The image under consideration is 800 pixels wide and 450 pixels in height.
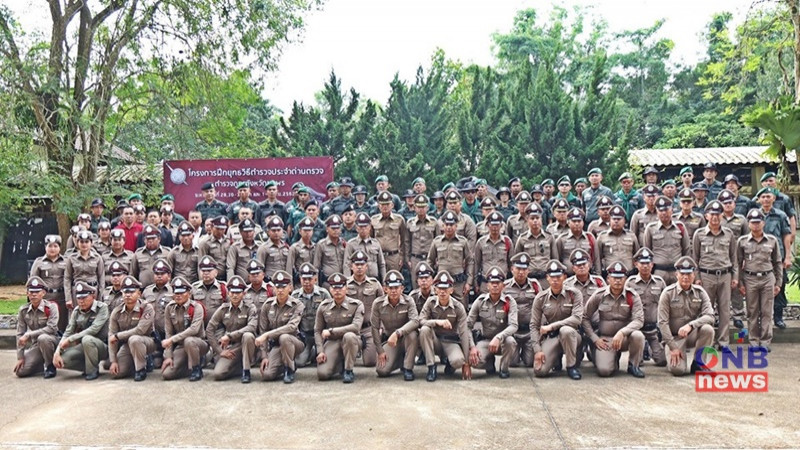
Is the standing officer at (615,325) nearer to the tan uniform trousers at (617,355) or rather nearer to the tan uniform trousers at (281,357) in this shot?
the tan uniform trousers at (617,355)

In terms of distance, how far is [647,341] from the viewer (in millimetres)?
6934

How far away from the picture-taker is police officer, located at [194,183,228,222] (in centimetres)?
940

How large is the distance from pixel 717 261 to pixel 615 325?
5.50 ft

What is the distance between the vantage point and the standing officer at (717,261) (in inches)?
290

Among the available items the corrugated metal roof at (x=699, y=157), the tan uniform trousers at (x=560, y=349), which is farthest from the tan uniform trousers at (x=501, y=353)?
the corrugated metal roof at (x=699, y=157)

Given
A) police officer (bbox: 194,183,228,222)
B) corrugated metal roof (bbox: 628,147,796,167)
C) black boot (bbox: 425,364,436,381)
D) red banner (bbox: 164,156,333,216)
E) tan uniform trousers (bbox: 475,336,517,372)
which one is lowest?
black boot (bbox: 425,364,436,381)

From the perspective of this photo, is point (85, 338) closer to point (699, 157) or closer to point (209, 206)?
point (209, 206)

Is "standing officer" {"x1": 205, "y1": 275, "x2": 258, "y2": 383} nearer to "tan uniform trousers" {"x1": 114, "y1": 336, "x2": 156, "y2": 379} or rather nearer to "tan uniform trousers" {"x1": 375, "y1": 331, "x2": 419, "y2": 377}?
"tan uniform trousers" {"x1": 114, "y1": 336, "x2": 156, "y2": 379}

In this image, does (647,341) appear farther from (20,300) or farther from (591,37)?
(591,37)

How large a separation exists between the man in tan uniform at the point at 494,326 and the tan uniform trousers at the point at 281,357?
178 centimetres

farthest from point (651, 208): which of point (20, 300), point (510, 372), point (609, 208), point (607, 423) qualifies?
point (20, 300)

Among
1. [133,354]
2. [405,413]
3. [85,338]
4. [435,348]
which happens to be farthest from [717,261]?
[85,338]

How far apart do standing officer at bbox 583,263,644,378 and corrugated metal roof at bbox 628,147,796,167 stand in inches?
361

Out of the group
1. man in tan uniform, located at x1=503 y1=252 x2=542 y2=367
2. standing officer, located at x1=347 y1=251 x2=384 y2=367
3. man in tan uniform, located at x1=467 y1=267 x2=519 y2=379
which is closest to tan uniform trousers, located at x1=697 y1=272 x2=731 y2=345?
man in tan uniform, located at x1=503 y1=252 x2=542 y2=367
